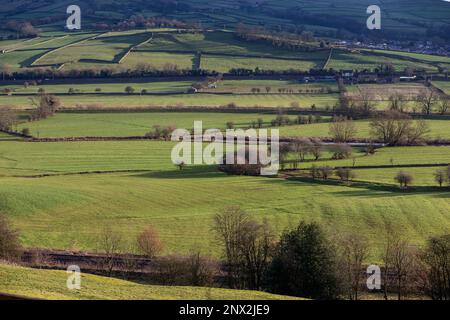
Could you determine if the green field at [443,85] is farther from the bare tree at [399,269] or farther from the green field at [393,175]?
the bare tree at [399,269]

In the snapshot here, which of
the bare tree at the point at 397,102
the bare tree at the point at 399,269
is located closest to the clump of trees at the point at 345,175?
the bare tree at the point at 399,269

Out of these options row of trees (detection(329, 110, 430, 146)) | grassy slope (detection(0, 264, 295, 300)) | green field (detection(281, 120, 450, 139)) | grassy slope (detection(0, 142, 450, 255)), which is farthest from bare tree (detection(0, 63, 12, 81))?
grassy slope (detection(0, 264, 295, 300))

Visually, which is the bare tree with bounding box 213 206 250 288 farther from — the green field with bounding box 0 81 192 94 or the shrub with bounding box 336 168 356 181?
the green field with bounding box 0 81 192 94

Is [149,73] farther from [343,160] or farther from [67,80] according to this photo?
[343,160]

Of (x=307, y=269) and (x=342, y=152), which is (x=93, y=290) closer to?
(x=307, y=269)

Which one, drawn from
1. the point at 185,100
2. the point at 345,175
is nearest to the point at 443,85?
the point at 185,100

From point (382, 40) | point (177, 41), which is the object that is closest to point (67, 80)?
point (177, 41)
